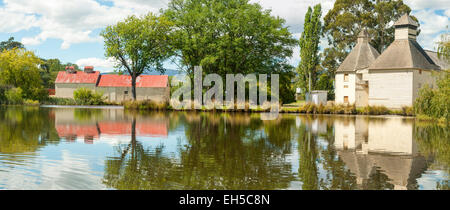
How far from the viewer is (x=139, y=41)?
42.3 meters

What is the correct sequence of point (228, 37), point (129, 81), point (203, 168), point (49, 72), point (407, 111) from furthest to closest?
point (49, 72) → point (129, 81) → point (228, 37) → point (407, 111) → point (203, 168)

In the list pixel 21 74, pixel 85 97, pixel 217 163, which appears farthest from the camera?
pixel 21 74

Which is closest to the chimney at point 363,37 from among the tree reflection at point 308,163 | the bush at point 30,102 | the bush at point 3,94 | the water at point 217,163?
the water at point 217,163

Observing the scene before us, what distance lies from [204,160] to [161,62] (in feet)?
124

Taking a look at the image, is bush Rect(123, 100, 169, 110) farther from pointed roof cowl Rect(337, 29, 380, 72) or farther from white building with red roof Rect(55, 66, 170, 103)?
white building with red roof Rect(55, 66, 170, 103)

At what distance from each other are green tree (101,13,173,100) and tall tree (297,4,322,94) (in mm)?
17114

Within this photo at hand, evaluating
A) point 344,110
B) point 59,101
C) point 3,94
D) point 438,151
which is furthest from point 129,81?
point 438,151

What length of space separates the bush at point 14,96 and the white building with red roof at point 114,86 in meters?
15.5

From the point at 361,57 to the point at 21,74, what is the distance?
4450cm

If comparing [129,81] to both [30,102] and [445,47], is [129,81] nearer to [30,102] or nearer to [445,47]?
[30,102]

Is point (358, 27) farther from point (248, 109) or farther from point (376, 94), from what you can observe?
point (248, 109)

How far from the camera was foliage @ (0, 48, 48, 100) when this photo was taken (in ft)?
170

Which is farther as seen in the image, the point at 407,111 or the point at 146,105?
the point at 146,105

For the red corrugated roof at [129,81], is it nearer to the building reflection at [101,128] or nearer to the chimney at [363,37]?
the chimney at [363,37]
